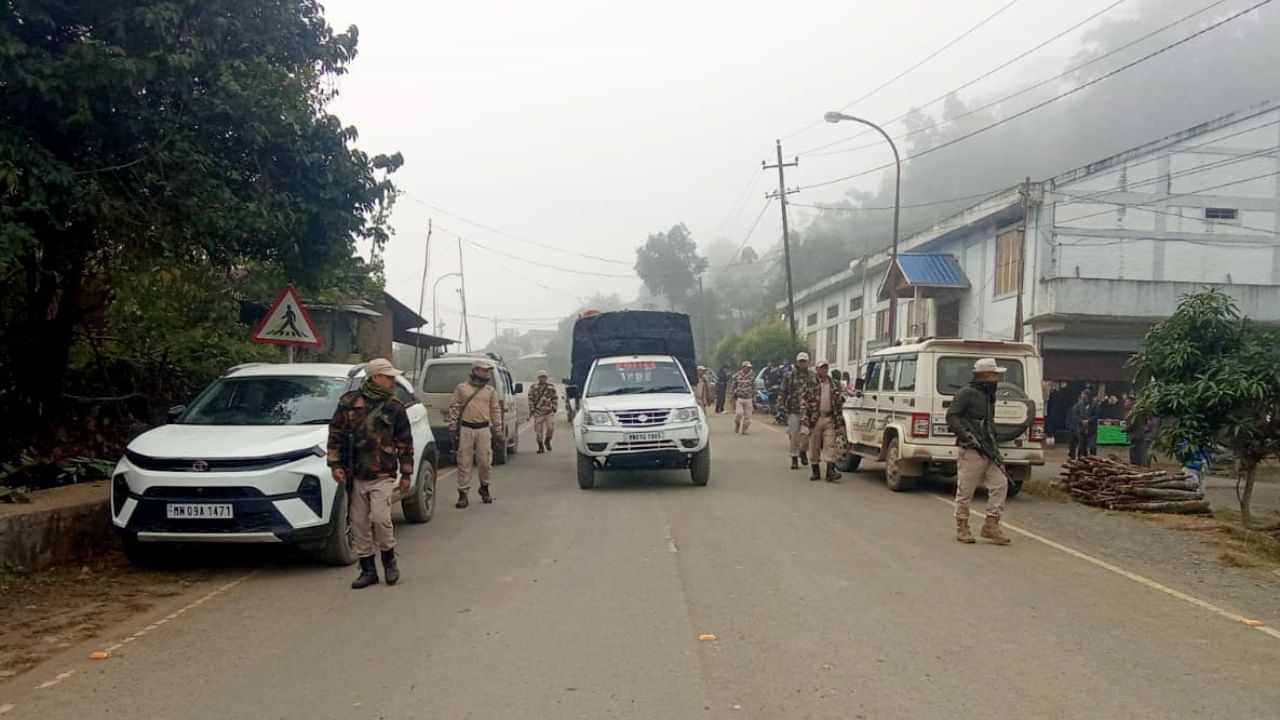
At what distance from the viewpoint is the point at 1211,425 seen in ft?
35.8

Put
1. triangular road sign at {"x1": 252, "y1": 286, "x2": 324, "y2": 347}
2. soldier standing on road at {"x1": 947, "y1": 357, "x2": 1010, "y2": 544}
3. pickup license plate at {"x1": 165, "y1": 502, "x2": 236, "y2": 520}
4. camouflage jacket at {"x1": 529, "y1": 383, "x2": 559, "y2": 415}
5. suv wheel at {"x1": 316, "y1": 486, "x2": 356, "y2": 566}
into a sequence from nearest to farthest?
pickup license plate at {"x1": 165, "y1": 502, "x2": 236, "y2": 520} → suv wheel at {"x1": 316, "y1": 486, "x2": 356, "y2": 566} → soldier standing on road at {"x1": 947, "y1": 357, "x2": 1010, "y2": 544} → triangular road sign at {"x1": 252, "y1": 286, "x2": 324, "y2": 347} → camouflage jacket at {"x1": 529, "y1": 383, "x2": 559, "y2": 415}

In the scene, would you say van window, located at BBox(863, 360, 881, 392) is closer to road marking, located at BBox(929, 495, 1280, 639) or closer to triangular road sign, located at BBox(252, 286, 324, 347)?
road marking, located at BBox(929, 495, 1280, 639)

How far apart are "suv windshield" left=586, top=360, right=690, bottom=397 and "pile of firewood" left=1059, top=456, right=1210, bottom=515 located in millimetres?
5531

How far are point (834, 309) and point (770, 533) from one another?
3636 cm

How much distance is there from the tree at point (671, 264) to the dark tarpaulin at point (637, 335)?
69675 millimetres

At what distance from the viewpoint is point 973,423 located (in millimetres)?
9398

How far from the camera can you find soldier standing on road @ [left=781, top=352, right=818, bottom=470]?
1486cm

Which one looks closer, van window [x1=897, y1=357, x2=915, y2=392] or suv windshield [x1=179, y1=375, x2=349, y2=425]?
suv windshield [x1=179, y1=375, x2=349, y2=425]

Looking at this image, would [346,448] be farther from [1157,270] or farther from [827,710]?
[1157,270]

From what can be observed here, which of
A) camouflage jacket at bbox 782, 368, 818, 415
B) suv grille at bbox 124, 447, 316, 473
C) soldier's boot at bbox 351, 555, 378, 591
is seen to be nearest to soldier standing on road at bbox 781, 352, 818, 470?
camouflage jacket at bbox 782, 368, 818, 415

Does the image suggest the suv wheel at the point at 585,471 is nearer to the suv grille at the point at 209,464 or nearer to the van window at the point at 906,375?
the van window at the point at 906,375

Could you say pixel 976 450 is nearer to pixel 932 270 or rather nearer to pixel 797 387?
pixel 797 387

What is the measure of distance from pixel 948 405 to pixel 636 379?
14.1 feet

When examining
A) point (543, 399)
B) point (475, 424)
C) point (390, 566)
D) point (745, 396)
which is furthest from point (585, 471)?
point (745, 396)
